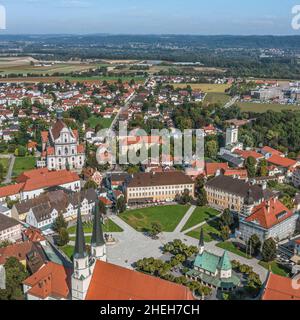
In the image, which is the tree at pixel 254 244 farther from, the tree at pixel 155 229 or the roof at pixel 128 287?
the roof at pixel 128 287

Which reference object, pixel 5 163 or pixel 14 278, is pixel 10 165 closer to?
pixel 5 163

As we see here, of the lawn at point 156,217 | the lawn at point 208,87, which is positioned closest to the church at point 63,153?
the lawn at point 156,217

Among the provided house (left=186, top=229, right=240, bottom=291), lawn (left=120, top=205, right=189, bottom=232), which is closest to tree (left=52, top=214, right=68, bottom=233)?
lawn (left=120, top=205, right=189, bottom=232)

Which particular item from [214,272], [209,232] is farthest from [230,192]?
[214,272]
